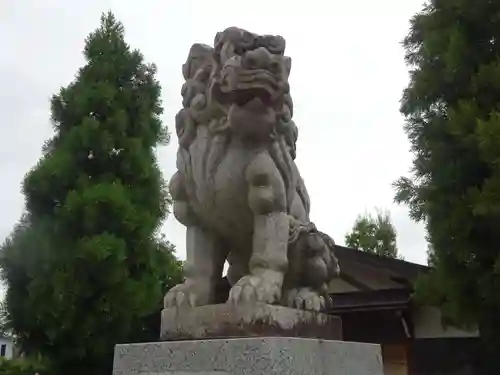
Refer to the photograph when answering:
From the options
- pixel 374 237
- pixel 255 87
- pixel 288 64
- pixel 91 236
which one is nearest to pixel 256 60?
pixel 255 87

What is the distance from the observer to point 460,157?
6.93m

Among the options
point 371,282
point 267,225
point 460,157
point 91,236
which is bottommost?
point 267,225

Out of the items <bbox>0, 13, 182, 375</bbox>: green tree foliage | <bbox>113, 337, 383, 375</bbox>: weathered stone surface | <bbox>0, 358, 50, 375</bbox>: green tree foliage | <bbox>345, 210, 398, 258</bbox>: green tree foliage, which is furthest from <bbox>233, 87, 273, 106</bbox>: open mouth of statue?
<bbox>345, 210, 398, 258</bbox>: green tree foliage

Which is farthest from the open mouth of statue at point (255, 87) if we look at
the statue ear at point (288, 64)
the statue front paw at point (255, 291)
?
the statue front paw at point (255, 291)

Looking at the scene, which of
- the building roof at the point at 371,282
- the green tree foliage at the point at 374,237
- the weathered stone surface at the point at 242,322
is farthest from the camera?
the green tree foliage at the point at 374,237

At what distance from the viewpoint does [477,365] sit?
7.95 meters

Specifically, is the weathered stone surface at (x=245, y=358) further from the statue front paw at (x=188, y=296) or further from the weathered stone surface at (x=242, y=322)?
the statue front paw at (x=188, y=296)

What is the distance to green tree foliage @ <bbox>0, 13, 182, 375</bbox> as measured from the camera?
919 cm

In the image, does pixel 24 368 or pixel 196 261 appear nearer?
pixel 196 261

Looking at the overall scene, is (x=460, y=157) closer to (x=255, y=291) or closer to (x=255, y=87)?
(x=255, y=87)

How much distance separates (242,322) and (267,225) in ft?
1.57

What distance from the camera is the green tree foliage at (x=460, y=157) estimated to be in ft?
21.0

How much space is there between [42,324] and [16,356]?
1.42 m

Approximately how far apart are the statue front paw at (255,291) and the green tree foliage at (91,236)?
6.49 meters
